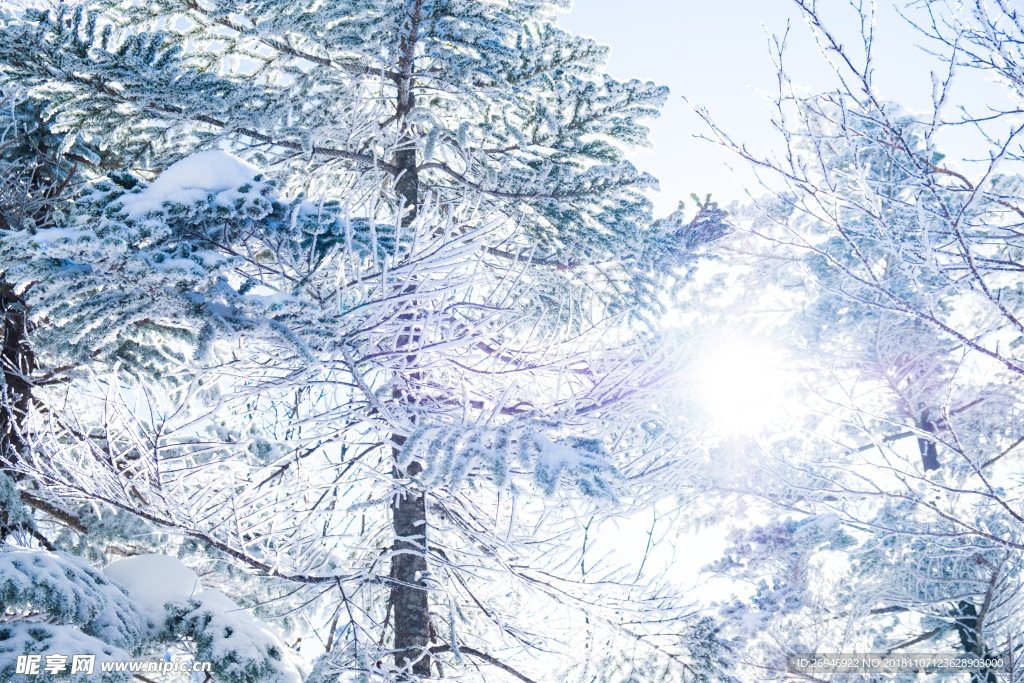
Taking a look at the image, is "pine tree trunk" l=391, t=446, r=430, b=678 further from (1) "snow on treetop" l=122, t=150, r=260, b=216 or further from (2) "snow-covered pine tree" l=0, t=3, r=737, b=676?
(1) "snow on treetop" l=122, t=150, r=260, b=216

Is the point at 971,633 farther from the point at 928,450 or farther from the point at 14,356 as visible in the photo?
the point at 14,356

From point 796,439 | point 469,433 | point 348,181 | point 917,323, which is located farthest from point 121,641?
point 917,323

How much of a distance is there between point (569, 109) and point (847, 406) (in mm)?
3256

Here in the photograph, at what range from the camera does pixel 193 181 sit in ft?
9.98

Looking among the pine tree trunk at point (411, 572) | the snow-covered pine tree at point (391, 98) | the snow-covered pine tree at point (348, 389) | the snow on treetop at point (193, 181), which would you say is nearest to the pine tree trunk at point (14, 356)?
the snow-covered pine tree at point (348, 389)

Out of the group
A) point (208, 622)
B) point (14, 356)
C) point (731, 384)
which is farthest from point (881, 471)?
point (14, 356)

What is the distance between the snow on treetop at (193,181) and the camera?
9.29ft

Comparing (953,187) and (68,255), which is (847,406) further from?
(68,255)

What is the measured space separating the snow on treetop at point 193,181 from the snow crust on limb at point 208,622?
2.58 m

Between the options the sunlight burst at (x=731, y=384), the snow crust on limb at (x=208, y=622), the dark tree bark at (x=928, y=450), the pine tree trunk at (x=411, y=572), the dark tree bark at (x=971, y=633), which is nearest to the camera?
the sunlight burst at (x=731, y=384)

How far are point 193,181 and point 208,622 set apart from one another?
8.93 ft

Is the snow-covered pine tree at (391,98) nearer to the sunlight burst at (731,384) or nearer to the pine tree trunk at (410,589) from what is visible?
the sunlight burst at (731,384)

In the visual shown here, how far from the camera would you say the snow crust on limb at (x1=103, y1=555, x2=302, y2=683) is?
11.2 ft

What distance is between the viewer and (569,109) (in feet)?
16.3
